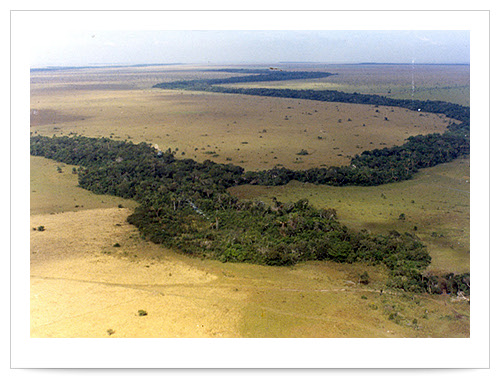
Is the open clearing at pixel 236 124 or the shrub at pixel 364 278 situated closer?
the shrub at pixel 364 278

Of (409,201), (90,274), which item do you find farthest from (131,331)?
(409,201)

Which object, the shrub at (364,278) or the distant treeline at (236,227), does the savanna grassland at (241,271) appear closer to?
the shrub at (364,278)

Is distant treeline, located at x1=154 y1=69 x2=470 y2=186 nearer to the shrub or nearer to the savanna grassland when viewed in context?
the savanna grassland

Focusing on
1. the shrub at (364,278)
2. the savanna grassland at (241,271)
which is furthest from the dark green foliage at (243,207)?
the savanna grassland at (241,271)

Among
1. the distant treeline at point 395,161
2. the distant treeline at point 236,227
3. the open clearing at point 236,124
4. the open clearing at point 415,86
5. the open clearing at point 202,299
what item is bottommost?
the open clearing at point 202,299

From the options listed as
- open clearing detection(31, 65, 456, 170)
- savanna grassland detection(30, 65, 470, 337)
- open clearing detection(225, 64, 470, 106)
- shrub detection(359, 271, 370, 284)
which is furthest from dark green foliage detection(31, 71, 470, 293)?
open clearing detection(225, 64, 470, 106)

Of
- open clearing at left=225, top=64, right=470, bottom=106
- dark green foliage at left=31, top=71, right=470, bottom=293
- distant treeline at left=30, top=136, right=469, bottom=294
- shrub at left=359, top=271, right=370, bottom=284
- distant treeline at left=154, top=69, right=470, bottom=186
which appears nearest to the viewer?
shrub at left=359, top=271, right=370, bottom=284

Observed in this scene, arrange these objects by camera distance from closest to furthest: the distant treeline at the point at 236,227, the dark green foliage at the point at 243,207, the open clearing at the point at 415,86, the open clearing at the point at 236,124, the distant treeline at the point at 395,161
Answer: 1. the distant treeline at the point at 236,227
2. the dark green foliage at the point at 243,207
3. the distant treeline at the point at 395,161
4. the open clearing at the point at 236,124
5. the open clearing at the point at 415,86

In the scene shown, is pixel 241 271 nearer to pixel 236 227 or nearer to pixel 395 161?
pixel 236 227

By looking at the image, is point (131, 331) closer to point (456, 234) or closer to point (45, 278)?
point (45, 278)
